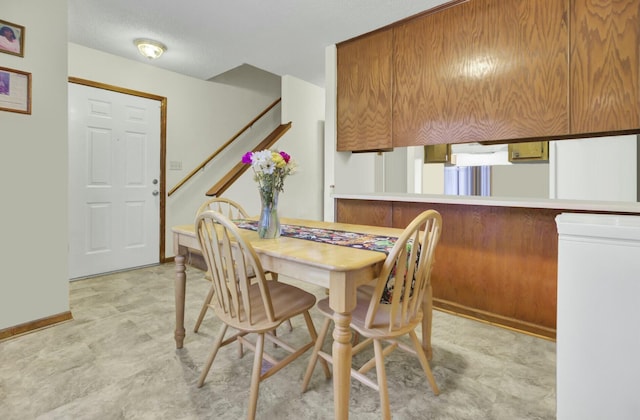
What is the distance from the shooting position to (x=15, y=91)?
1.98m

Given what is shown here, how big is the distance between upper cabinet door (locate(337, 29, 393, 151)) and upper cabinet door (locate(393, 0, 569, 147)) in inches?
4.0

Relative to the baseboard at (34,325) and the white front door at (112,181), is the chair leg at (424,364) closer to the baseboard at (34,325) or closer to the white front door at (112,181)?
the baseboard at (34,325)

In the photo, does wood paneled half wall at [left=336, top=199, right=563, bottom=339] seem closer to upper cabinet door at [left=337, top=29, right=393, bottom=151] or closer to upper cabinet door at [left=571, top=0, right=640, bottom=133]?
upper cabinet door at [left=571, top=0, right=640, bottom=133]

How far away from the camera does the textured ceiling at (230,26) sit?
2.46 m

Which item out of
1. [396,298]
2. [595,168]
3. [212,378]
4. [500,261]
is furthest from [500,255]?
[212,378]

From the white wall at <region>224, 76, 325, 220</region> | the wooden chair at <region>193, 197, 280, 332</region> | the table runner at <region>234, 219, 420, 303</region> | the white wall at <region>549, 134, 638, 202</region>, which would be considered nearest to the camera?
the table runner at <region>234, 219, 420, 303</region>

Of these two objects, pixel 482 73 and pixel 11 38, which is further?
pixel 482 73

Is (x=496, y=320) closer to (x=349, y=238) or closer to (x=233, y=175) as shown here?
(x=349, y=238)

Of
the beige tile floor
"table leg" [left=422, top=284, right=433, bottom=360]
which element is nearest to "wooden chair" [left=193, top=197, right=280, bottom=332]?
the beige tile floor

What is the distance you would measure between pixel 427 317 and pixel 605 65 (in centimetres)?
167

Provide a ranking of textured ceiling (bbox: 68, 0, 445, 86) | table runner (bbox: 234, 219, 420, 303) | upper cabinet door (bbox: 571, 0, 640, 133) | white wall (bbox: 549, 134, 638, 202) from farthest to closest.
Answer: white wall (bbox: 549, 134, 638, 202) < textured ceiling (bbox: 68, 0, 445, 86) < upper cabinet door (bbox: 571, 0, 640, 133) < table runner (bbox: 234, 219, 420, 303)

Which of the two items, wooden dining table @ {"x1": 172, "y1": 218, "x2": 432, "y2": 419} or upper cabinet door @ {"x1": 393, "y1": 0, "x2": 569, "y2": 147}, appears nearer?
wooden dining table @ {"x1": 172, "y1": 218, "x2": 432, "y2": 419}

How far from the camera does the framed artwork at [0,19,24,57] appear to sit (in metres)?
1.93

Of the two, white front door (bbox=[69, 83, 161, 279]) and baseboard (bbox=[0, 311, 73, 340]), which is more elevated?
white front door (bbox=[69, 83, 161, 279])
